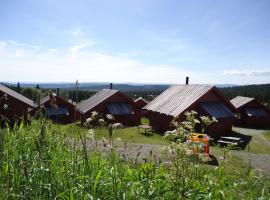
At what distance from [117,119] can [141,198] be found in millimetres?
31945

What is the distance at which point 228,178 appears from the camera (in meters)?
4.88

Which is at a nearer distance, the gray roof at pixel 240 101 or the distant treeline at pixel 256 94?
the gray roof at pixel 240 101

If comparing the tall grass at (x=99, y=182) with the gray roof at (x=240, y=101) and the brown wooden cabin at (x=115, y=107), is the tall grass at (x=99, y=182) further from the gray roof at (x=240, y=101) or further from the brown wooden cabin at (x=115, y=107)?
the gray roof at (x=240, y=101)

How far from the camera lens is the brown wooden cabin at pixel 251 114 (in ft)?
139

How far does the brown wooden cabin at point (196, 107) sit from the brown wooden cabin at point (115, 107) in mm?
4814

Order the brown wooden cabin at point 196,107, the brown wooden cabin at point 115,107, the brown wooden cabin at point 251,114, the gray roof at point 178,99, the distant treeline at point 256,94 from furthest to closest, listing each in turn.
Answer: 1. the distant treeline at point 256,94
2. the brown wooden cabin at point 251,114
3. the brown wooden cabin at point 115,107
4. the brown wooden cabin at point 196,107
5. the gray roof at point 178,99

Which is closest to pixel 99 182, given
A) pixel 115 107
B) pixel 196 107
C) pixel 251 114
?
pixel 196 107

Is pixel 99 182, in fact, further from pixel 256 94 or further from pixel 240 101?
pixel 256 94

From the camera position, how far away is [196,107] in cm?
2827

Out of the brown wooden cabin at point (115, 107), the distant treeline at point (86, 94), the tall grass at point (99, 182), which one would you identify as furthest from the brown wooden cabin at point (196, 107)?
the tall grass at point (99, 182)

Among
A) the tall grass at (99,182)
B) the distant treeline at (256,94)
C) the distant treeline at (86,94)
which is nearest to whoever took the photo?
the tall grass at (99,182)

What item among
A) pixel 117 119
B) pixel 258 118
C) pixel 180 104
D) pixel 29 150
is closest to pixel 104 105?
pixel 117 119

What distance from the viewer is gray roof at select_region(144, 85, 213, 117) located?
2739 centimetres

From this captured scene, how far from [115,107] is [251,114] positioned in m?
19.6
